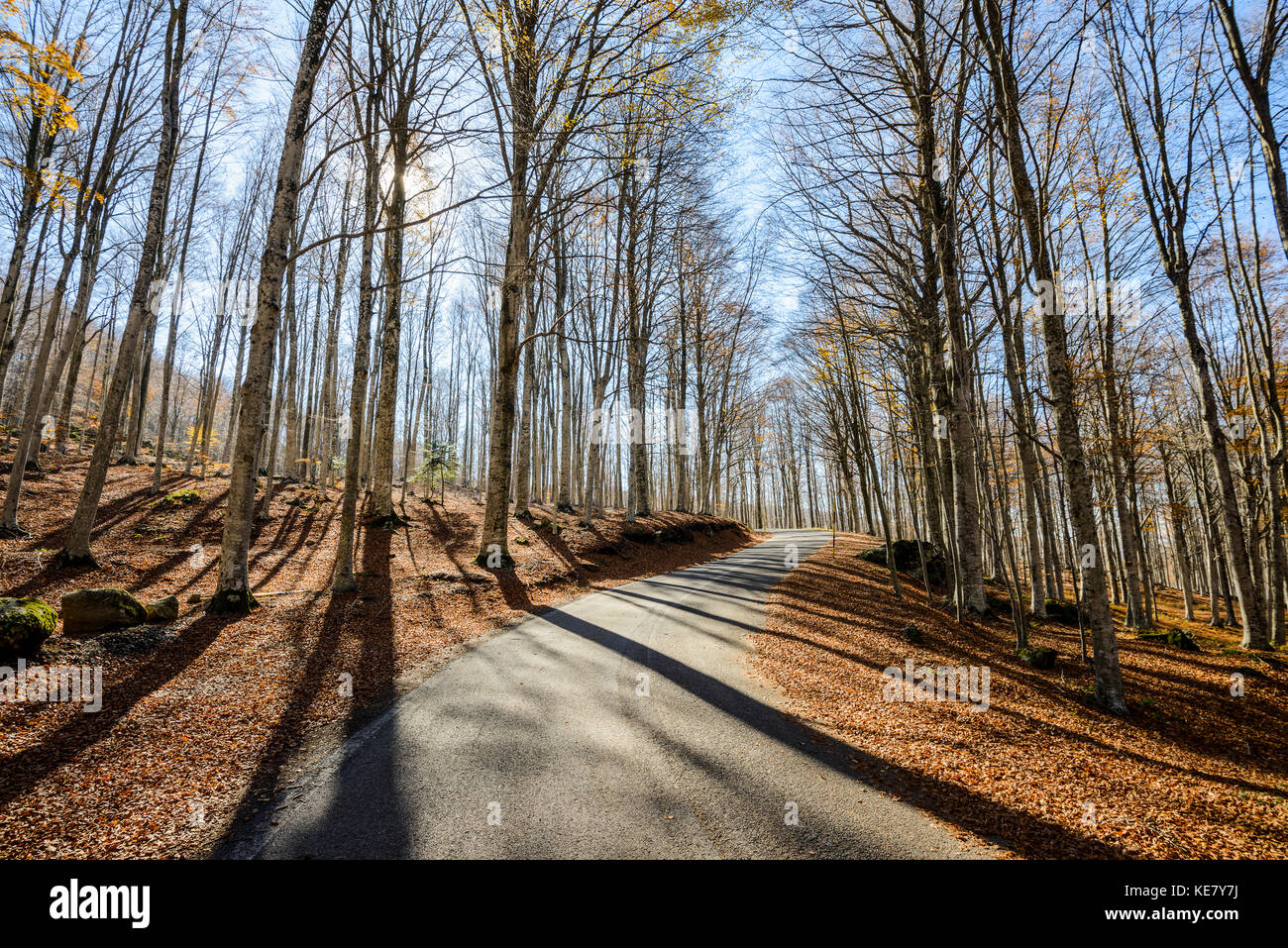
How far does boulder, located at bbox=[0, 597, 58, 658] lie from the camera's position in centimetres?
450

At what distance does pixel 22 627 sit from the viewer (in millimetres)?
4605

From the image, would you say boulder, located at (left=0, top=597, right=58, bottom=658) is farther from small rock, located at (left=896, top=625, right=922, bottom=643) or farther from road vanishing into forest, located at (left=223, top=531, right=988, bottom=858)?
small rock, located at (left=896, top=625, right=922, bottom=643)

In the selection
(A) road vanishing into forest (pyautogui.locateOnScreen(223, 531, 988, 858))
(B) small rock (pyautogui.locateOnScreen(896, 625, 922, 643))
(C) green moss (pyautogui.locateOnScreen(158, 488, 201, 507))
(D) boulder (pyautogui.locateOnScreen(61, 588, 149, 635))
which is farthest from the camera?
(C) green moss (pyautogui.locateOnScreen(158, 488, 201, 507))

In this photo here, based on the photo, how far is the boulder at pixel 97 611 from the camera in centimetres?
560

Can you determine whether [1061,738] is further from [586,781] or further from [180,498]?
[180,498]

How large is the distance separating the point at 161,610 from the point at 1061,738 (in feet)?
35.3

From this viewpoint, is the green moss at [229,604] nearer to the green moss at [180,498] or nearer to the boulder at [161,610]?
the boulder at [161,610]

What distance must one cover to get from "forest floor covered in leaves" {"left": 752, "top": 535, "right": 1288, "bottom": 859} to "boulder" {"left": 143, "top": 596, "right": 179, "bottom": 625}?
26.2 ft

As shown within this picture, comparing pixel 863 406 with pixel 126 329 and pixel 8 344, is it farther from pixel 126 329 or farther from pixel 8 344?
pixel 8 344

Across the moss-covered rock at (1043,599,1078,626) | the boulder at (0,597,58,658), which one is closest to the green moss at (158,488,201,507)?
the boulder at (0,597,58,658)

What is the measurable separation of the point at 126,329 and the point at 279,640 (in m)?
7.92

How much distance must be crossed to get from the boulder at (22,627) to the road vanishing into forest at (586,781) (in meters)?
3.58

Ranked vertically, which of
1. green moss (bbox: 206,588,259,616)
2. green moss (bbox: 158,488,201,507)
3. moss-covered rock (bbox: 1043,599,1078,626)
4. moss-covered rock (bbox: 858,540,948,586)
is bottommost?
moss-covered rock (bbox: 1043,599,1078,626)
